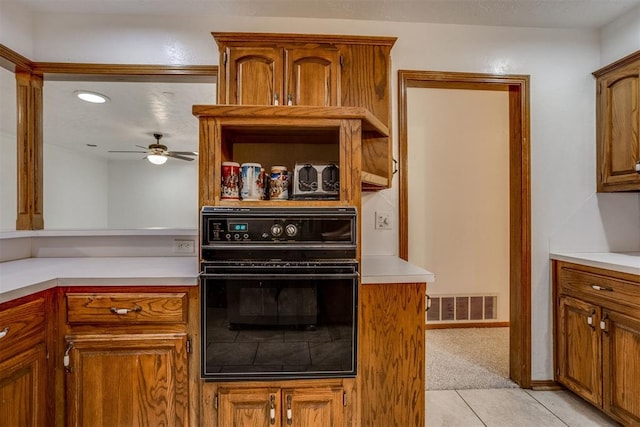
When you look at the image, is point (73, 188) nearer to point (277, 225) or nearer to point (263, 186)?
point (263, 186)

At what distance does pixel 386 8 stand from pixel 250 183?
139 centimetres

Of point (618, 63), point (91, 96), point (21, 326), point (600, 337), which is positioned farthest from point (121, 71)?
point (600, 337)

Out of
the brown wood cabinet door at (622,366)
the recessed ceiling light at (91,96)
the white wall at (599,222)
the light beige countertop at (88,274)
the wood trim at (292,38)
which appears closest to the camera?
the light beige countertop at (88,274)

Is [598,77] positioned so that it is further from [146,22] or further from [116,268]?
[116,268]

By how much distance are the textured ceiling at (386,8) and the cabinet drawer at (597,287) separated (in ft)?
5.10

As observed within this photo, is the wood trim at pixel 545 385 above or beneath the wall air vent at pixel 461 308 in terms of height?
beneath

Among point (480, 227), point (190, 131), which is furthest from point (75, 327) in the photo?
point (190, 131)

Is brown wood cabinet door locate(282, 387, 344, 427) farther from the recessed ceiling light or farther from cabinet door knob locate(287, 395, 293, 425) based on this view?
the recessed ceiling light

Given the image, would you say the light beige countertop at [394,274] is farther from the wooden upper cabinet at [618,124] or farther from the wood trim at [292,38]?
the wooden upper cabinet at [618,124]

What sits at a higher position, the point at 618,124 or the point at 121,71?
the point at 121,71

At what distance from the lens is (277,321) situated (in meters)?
1.37

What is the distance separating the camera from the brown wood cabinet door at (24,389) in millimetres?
1216

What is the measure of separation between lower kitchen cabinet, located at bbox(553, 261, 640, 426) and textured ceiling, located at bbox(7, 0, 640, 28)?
5.04ft

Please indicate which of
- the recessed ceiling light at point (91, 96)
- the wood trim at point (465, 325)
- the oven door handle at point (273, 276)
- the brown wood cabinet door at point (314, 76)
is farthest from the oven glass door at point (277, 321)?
the recessed ceiling light at point (91, 96)
